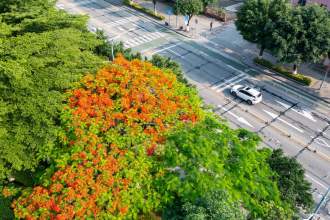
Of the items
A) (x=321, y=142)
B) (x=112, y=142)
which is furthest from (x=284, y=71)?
(x=112, y=142)

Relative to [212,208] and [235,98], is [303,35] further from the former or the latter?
[212,208]

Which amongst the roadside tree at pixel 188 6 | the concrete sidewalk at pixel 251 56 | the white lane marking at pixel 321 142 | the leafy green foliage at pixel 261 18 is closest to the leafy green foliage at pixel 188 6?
the roadside tree at pixel 188 6

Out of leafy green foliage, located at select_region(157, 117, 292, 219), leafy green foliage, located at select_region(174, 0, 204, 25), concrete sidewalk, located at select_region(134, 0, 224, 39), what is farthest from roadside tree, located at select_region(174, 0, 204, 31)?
leafy green foliage, located at select_region(157, 117, 292, 219)

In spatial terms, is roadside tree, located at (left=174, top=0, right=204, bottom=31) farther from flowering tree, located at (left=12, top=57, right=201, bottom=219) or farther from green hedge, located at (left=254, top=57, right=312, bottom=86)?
flowering tree, located at (left=12, top=57, right=201, bottom=219)

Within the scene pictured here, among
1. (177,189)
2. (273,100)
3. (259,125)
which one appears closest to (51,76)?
(177,189)

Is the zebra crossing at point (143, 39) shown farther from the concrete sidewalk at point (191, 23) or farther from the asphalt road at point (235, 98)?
the concrete sidewalk at point (191, 23)

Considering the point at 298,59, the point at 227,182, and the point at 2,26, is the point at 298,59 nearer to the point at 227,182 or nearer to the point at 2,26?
the point at 227,182
